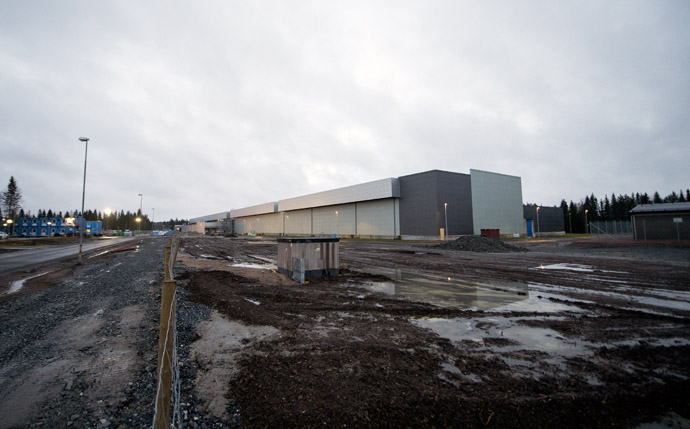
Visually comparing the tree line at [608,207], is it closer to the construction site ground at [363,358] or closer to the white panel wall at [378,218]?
the white panel wall at [378,218]

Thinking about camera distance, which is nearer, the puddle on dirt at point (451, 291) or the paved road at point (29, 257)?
the puddle on dirt at point (451, 291)

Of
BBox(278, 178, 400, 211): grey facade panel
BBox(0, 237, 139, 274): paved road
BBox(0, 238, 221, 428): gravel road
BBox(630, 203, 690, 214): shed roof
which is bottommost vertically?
BBox(0, 238, 221, 428): gravel road

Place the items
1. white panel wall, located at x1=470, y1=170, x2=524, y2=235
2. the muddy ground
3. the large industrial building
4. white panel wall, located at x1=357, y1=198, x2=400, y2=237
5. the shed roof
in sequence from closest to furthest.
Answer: the muddy ground
the shed roof
the large industrial building
white panel wall, located at x1=470, y1=170, x2=524, y2=235
white panel wall, located at x1=357, y1=198, x2=400, y2=237

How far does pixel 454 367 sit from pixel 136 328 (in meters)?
Answer: 6.43

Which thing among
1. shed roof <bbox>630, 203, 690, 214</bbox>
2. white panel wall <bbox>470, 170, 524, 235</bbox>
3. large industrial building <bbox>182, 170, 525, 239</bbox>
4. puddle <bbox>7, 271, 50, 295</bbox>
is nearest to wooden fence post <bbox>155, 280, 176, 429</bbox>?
puddle <bbox>7, 271, 50, 295</bbox>

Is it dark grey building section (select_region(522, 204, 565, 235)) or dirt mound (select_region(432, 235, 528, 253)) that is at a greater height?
dark grey building section (select_region(522, 204, 565, 235))

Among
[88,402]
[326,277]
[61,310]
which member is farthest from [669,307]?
[61,310]

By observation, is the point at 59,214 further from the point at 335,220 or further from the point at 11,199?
the point at 335,220

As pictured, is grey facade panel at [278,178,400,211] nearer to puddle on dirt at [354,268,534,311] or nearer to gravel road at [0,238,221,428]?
puddle on dirt at [354,268,534,311]

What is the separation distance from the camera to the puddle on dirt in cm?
845

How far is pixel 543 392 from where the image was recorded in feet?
12.3

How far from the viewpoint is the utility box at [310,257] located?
1252 cm

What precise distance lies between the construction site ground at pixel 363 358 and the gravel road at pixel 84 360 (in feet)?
0.09

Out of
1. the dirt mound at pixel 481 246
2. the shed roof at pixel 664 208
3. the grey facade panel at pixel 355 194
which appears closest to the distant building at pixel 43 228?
the grey facade panel at pixel 355 194
